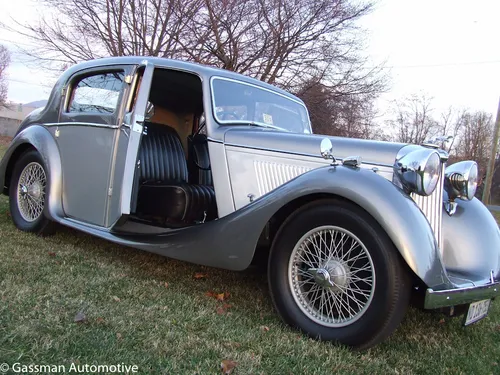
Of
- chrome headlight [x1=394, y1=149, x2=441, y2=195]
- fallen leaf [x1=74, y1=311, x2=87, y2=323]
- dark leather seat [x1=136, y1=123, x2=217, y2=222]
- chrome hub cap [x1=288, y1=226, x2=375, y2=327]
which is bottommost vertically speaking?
fallen leaf [x1=74, y1=311, x2=87, y2=323]

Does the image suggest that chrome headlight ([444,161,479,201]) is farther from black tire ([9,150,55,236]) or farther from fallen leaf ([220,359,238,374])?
black tire ([9,150,55,236])

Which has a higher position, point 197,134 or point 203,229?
point 197,134

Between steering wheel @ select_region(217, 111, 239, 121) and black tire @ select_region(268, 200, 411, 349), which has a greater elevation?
steering wheel @ select_region(217, 111, 239, 121)

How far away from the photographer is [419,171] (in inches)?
97.6

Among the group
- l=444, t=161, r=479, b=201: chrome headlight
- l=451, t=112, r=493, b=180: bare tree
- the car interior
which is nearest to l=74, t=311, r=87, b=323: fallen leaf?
the car interior

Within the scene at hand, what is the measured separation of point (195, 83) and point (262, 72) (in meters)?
11.0

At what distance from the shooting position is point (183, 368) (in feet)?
6.87

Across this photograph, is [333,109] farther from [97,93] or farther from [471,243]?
[471,243]

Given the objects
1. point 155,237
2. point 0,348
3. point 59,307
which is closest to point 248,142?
point 155,237

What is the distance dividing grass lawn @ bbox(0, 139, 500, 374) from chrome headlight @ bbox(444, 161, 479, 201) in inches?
38.3

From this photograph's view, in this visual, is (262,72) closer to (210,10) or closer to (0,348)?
(210,10)

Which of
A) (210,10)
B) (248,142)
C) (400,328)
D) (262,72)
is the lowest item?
(400,328)

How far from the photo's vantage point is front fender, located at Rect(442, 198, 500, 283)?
284cm

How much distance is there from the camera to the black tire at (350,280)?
7.61 ft
